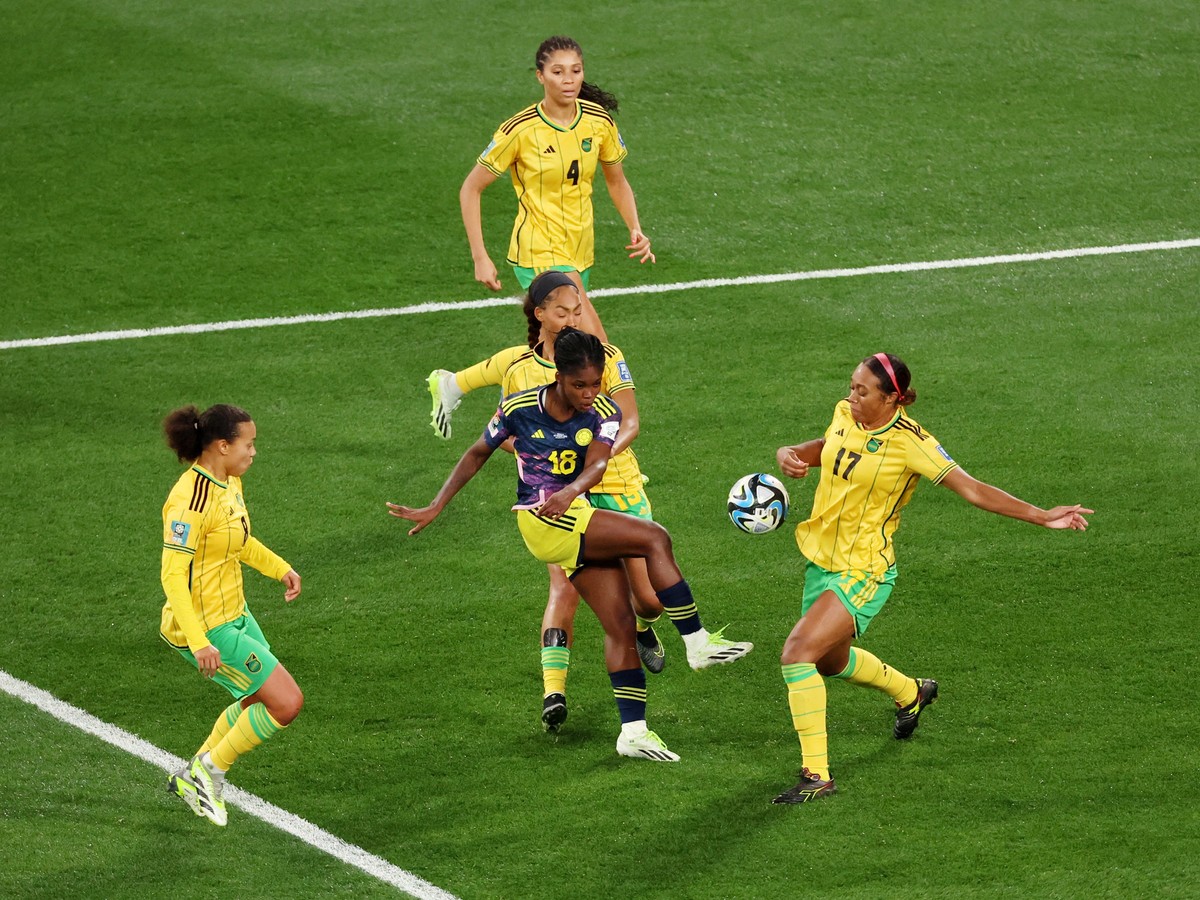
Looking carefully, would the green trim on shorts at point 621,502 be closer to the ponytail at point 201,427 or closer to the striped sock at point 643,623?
the striped sock at point 643,623

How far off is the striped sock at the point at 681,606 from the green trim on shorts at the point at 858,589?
54 centimetres

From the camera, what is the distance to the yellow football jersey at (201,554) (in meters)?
7.04

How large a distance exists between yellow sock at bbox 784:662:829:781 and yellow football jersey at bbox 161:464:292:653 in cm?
255

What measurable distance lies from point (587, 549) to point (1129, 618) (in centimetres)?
332

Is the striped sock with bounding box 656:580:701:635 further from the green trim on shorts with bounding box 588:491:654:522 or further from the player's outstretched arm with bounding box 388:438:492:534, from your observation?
the player's outstretched arm with bounding box 388:438:492:534

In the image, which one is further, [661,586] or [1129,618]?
[1129,618]

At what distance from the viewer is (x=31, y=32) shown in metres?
17.4

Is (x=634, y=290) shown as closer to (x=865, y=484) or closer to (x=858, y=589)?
(x=865, y=484)

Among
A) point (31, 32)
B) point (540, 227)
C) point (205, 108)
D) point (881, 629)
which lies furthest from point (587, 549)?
point (31, 32)

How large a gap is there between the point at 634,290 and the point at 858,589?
20.5 ft

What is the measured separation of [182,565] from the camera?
7.05m

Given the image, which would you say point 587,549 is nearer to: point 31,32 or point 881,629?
point 881,629


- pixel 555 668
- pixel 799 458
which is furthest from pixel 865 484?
pixel 555 668

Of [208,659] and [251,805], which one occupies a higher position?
[208,659]
